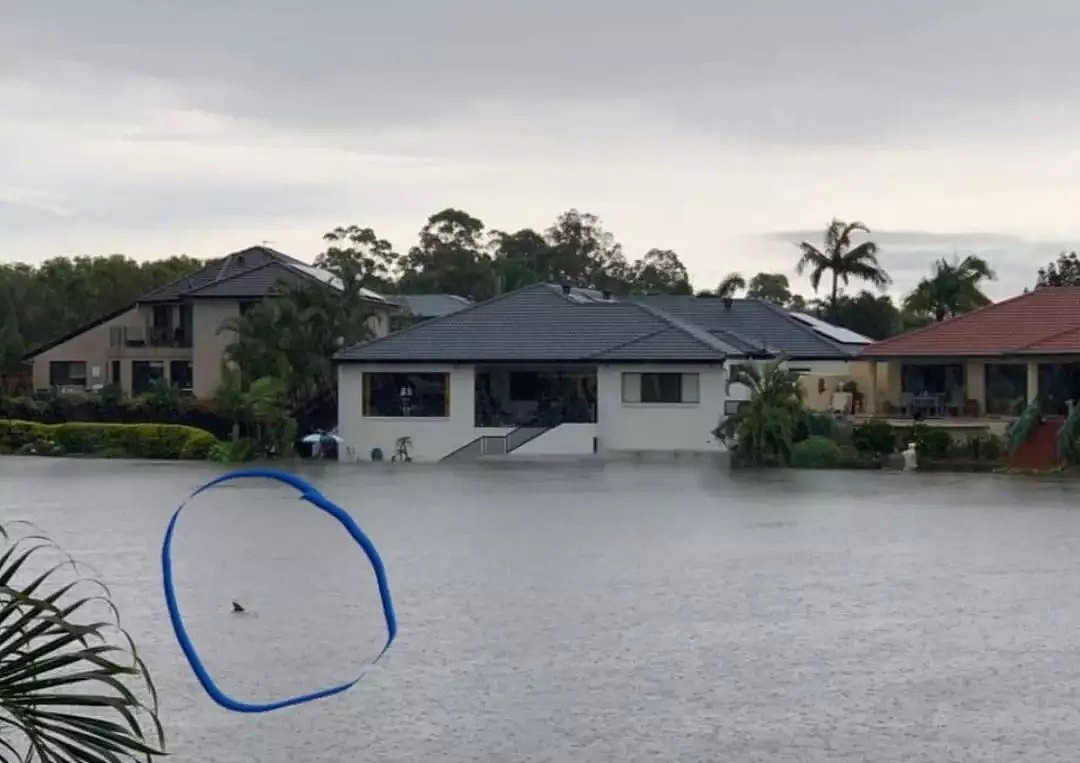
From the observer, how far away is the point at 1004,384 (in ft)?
173

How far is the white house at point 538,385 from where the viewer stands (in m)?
52.5

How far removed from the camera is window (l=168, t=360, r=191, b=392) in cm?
6675

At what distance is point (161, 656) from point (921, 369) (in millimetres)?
38899

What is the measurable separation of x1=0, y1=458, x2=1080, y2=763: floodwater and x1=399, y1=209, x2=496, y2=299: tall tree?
72.7m

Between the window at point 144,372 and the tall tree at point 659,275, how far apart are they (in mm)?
45071

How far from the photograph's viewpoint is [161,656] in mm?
17438

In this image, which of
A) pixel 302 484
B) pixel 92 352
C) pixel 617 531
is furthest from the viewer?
pixel 92 352

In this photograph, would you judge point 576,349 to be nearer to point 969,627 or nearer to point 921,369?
point 921,369

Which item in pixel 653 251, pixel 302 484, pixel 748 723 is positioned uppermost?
pixel 653 251

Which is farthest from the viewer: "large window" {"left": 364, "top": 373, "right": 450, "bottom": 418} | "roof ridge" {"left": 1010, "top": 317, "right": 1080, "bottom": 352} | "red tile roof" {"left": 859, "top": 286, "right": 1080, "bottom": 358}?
"large window" {"left": 364, "top": 373, "right": 450, "bottom": 418}

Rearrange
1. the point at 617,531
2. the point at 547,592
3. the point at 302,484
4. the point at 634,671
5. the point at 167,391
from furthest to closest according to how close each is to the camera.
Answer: the point at 167,391 < the point at 617,531 < the point at 547,592 < the point at 634,671 < the point at 302,484

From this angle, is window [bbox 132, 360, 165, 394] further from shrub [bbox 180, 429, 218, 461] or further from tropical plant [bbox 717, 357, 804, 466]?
tropical plant [bbox 717, 357, 804, 466]

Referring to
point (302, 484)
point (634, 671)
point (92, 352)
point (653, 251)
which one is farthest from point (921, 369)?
point (653, 251)

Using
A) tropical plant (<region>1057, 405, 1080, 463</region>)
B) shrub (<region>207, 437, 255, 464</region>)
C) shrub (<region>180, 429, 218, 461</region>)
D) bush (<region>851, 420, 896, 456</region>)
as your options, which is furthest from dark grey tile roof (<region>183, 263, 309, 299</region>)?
tropical plant (<region>1057, 405, 1080, 463</region>)
